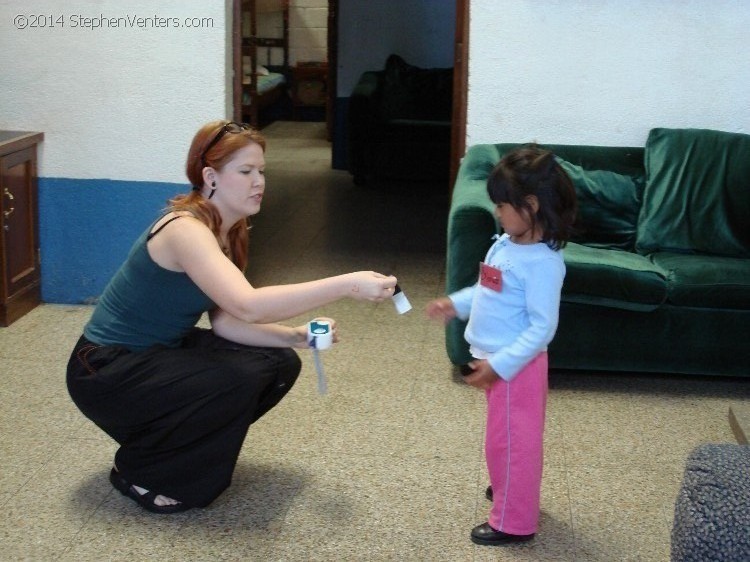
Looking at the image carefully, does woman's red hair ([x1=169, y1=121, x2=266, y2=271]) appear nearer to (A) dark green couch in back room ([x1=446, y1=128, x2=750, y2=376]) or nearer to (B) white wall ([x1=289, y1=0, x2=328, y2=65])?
(A) dark green couch in back room ([x1=446, y1=128, x2=750, y2=376])

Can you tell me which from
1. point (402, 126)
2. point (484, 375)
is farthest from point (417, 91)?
point (484, 375)

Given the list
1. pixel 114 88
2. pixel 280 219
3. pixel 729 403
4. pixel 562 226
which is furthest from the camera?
pixel 280 219

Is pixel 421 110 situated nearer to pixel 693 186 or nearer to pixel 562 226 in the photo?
pixel 693 186

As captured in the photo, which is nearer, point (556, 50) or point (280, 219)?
point (556, 50)

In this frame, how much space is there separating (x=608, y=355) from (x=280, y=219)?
2.90 meters

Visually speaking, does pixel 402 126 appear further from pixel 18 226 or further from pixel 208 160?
pixel 208 160

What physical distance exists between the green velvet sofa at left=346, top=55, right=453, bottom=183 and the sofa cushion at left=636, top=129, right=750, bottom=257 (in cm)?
334

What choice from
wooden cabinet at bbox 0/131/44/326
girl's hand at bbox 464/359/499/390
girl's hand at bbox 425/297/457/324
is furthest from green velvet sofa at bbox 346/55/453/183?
girl's hand at bbox 464/359/499/390

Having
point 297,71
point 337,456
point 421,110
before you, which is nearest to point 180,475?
point 337,456

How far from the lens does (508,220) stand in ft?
8.07

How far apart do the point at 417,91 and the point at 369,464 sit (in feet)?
15.9

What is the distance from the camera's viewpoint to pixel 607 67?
13.6 feet

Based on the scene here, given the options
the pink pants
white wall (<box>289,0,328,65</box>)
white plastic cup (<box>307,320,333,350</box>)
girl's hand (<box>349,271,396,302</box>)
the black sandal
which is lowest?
the black sandal

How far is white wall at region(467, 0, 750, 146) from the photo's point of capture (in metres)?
4.11
